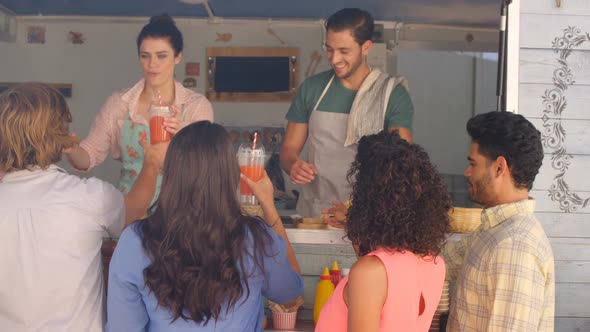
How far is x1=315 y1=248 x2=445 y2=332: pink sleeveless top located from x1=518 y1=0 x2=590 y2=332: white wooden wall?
1424 millimetres

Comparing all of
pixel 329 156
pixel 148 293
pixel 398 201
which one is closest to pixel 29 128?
pixel 148 293

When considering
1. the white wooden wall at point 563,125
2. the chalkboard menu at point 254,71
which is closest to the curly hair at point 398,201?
the white wooden wall at point 563,125

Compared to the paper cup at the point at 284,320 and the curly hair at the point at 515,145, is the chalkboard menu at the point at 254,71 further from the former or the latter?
the curly hair at the point at 515,145

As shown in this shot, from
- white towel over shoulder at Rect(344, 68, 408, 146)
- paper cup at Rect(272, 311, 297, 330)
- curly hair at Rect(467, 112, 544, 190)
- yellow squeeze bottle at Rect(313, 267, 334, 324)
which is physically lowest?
paper cup at Rect(272, 311, 297, 330)

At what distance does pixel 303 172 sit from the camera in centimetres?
355

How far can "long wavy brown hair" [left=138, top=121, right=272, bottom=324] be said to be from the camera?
2086 mm

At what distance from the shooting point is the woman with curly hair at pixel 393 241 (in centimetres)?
208

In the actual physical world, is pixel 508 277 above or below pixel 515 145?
below

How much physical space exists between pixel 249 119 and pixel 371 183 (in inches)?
182

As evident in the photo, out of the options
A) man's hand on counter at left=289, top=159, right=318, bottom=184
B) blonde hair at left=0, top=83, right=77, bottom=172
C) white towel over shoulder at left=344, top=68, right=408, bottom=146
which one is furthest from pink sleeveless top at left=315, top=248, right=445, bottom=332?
white towel over shoulder at left=344, top=68, right=408, bottom=146

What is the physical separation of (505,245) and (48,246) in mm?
1488

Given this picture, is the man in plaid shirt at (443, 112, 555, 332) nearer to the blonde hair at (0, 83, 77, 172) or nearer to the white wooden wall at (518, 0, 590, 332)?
the white wooden wall at (518, 0, 590, 332)

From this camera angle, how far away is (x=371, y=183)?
215cm

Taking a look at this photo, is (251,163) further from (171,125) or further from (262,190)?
(171,125)
